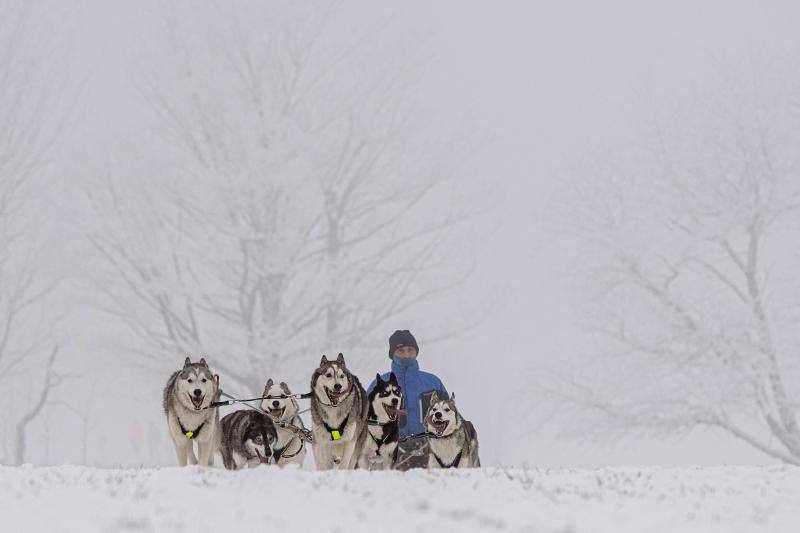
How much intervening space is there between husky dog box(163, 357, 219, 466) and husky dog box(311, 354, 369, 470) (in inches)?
30.4

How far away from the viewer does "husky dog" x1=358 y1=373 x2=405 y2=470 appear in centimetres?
767

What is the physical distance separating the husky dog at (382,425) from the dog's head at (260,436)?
0.78 meters

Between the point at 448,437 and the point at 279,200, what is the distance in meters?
12.0

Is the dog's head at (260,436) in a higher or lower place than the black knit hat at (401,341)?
lower

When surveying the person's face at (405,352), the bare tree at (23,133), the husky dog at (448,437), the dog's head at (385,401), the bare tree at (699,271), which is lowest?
the husky dog at (448,437)

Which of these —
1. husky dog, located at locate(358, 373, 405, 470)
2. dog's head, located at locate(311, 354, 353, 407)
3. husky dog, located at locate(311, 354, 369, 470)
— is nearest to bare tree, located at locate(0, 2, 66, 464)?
husky dog, located at locate(358, 373, 405, 470)

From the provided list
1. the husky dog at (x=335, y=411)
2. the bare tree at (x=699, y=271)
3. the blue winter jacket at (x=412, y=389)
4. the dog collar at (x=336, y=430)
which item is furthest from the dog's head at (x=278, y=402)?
the bare tree at (x=699, y=271)

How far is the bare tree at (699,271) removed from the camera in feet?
63.7

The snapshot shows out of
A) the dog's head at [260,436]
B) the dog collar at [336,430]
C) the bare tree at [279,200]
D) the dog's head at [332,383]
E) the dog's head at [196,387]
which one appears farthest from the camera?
the bare tree at [279,200]

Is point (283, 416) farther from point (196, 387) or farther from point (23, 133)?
point (23, 133)

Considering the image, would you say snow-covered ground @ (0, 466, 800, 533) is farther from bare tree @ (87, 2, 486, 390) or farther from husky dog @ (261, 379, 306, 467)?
bare tree @ (87, 2, 486, 390)

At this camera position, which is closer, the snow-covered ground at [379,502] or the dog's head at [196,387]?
the snow-covered ground at [379,502]

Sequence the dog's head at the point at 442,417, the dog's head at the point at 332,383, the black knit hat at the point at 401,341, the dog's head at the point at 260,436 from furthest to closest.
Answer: the black knit hat at the point at 401,341 < the dog's head at the point at 442,417 < the dog's head at the point at 260,436 < the dog's head at the point at 332,383

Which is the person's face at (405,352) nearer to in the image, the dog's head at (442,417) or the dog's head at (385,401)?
the dog's head at (442,417)
